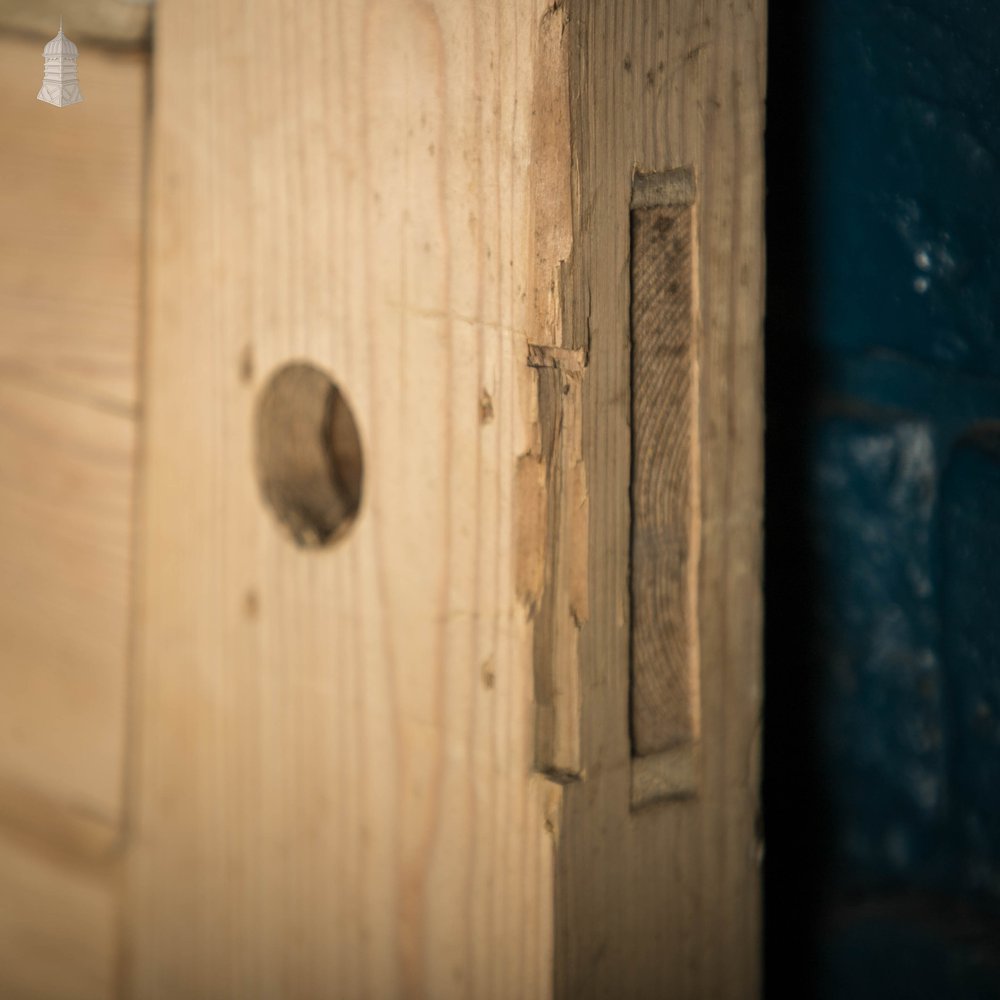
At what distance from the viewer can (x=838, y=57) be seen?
0.70 metres

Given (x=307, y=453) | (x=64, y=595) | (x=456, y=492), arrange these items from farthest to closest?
(x=64, y=595) → (x=307, y=453) → (x=456, y=492)

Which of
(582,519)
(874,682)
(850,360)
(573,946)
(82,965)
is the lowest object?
(82,965)

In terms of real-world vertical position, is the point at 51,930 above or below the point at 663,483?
below

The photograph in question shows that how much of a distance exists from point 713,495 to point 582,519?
10cm

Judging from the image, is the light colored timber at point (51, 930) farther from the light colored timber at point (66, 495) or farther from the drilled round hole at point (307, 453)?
the drilled round hole at point (307, 453)

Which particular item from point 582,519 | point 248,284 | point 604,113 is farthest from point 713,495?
point 248,284

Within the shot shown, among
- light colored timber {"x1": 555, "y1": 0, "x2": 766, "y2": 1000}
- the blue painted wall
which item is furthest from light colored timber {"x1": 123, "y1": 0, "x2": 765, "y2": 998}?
the blue painted wall

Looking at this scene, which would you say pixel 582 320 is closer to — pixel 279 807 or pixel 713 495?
pixel 713 495

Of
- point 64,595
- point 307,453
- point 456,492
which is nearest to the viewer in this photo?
point 456,492

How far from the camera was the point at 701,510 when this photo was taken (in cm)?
57

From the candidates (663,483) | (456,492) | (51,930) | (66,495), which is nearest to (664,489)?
(663,483)

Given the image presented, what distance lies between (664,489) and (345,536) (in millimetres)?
185

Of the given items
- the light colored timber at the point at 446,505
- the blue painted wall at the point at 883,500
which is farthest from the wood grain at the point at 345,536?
the blue painted wall at the point at 883,500

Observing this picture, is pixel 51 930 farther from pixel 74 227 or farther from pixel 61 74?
pixel 61 74
